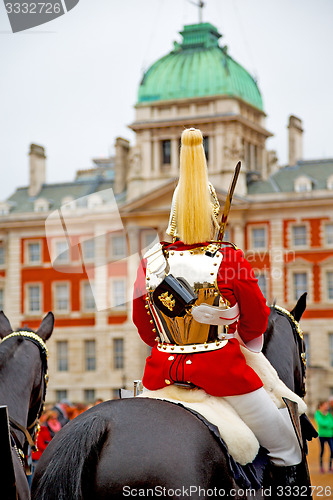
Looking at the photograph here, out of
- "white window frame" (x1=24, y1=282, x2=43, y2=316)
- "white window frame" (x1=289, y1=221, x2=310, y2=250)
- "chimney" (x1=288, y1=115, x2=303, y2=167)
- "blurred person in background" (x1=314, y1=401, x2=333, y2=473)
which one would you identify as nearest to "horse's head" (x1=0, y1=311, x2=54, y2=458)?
"blurred person in background" (x1=314, y1=401, x2=333, y2=473)

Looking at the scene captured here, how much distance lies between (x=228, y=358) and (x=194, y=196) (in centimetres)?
79

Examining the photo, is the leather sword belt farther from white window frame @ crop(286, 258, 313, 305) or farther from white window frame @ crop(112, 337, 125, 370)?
white window frame @ crop(112, 337, 125, 370)

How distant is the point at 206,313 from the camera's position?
13.2 feet

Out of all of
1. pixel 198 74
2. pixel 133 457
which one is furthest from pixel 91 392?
pixel 133 457

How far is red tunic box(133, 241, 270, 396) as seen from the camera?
3980mm

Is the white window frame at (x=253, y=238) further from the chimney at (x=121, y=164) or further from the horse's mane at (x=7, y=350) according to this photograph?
the horse's mane at (x=7, y=350)

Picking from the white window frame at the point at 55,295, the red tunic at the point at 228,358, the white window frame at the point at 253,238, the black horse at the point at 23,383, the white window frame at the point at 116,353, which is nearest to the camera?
the red tunic at the point at 228,358

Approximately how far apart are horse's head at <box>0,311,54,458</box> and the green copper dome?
3631 cm

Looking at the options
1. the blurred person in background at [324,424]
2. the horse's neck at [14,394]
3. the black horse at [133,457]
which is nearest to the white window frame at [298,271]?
the blurred person in background at [324,424]

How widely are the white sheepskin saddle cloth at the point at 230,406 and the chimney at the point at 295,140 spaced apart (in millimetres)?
36973

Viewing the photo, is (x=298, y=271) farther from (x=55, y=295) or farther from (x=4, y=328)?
(x=4, y=328)

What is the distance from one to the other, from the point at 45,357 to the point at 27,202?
1514 inches

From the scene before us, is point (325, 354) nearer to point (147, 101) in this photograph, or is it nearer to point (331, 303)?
point (331, 303)

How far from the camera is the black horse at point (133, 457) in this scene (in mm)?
3285
